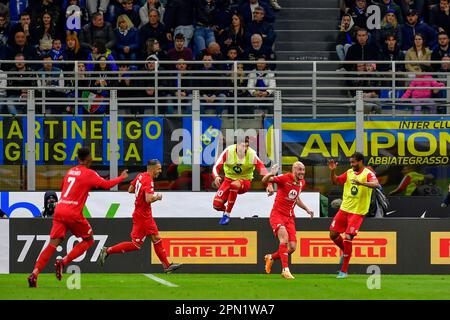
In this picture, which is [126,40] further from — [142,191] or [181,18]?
[142,191]

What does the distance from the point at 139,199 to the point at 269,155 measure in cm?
407

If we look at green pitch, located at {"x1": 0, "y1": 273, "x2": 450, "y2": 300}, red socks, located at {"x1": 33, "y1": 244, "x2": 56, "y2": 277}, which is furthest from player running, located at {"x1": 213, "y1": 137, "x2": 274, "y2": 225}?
red socks, located at {"x1": 33, "y1": 244, "x2": 56, "y2": 277}

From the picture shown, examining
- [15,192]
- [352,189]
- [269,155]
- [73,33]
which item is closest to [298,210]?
[269,155]

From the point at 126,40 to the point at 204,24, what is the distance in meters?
1.96

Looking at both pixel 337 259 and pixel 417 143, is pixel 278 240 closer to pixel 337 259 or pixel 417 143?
pixel 337 259

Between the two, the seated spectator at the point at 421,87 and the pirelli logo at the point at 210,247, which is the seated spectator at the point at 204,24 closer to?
the seated spectator at the point at 421,87

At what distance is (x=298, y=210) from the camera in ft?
91.0

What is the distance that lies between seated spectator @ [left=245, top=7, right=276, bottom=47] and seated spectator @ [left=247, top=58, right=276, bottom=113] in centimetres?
79

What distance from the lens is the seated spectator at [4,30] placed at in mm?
32500

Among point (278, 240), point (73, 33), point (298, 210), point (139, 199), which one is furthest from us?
point (73, 33)

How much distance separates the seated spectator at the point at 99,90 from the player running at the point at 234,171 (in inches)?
110

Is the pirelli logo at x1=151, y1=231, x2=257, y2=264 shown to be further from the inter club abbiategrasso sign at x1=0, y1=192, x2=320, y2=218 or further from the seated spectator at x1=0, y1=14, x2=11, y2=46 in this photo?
the seated spectator at x1=0, y1=14, x2=11, y2=46

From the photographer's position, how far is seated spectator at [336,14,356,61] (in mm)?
32656

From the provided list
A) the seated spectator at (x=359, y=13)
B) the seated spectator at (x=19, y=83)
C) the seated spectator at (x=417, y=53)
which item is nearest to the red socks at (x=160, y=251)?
the seated spectator at (x=19, y=83)
